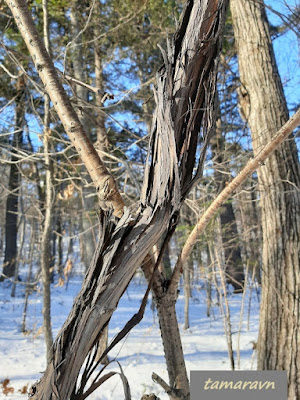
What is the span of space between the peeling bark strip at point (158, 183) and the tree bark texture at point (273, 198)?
1780mm

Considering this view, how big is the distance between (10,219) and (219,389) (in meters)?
11.6

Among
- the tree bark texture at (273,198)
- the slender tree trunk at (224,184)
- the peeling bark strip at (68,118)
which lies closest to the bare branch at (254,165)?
the peeling bark strip at (68,118)

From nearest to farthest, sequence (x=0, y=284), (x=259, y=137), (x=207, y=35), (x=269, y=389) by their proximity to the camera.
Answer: (x=207, y=35) → (x=269, y=389) → (x=259, y=137) → (x=0, y=284)

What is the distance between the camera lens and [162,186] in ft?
2.14

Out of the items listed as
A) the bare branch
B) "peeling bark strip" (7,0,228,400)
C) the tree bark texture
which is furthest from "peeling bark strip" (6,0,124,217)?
the tree bark texture

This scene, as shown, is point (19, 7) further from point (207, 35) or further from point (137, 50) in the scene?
point (137, 50)

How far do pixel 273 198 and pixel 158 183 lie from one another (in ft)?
7.46

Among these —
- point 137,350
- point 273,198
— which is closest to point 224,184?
point 273,198

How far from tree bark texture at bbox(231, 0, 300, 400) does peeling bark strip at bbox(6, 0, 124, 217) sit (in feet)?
5.94

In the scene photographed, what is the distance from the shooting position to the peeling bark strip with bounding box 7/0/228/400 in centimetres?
57

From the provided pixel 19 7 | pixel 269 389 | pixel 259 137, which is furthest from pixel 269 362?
pixel 19 7

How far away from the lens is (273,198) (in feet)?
8.96

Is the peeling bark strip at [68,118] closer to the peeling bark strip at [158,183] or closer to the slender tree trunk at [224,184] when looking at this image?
Answer: the peeling bark strip at [158,183]

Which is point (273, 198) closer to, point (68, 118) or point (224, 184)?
point (224, 184)
